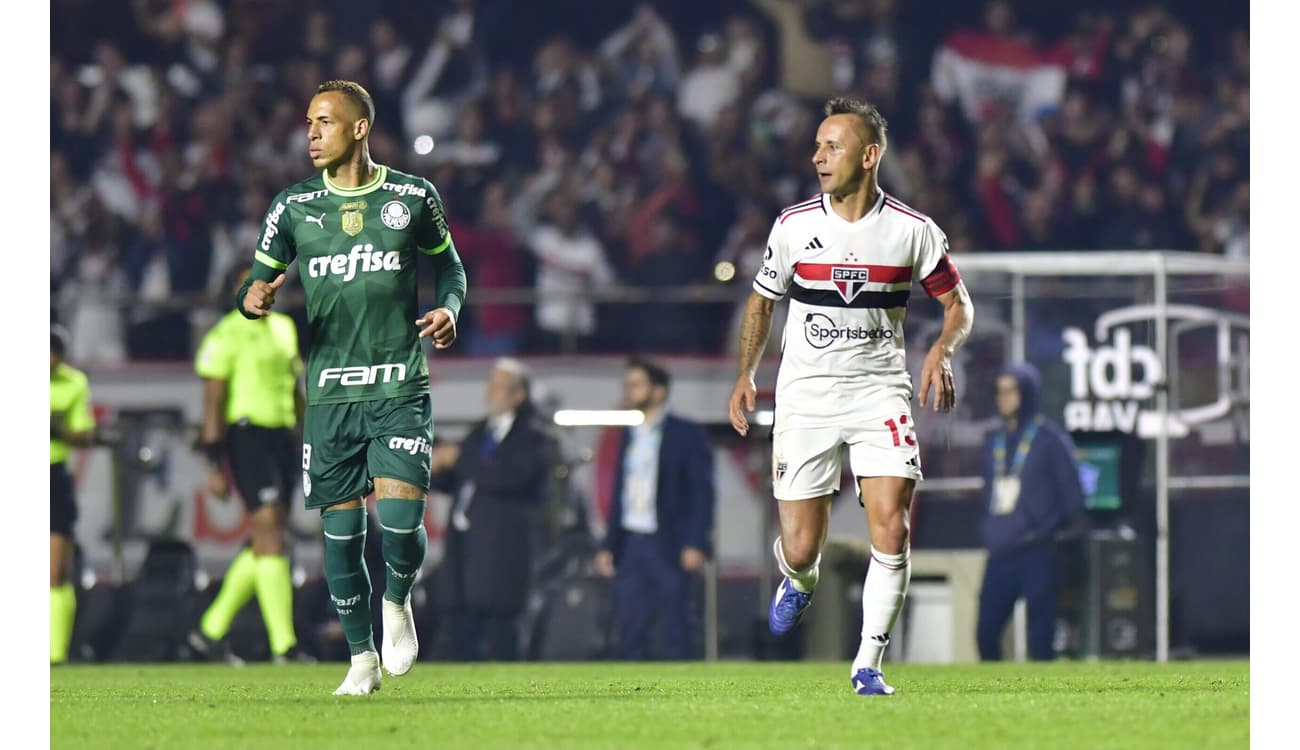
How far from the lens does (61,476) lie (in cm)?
1339

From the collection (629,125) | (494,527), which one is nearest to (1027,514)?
(494,527)

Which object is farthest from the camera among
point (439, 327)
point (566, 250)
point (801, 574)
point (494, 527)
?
point (566, 250)

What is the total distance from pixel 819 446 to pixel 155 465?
801 centimetres

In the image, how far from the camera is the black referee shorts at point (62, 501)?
13273 millimetres

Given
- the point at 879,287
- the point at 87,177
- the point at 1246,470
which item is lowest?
the point at 1246,470

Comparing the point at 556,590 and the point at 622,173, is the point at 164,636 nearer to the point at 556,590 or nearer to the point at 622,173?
the point at 556,590

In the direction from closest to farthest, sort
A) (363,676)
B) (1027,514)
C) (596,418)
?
(363,676)
(1027,514)
(596,418)

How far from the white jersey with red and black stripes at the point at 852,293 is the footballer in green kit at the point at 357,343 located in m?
1.30

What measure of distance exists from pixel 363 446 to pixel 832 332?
1.79 meters

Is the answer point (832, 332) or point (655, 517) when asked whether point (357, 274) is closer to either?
point (832, 332)

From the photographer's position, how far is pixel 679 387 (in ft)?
51.4

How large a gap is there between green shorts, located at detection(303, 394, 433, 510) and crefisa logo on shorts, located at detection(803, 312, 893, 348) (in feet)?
4.81

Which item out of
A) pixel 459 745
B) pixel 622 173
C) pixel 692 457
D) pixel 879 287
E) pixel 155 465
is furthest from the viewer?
pixel 622 173

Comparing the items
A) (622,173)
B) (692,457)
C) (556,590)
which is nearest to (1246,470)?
(692,457)
